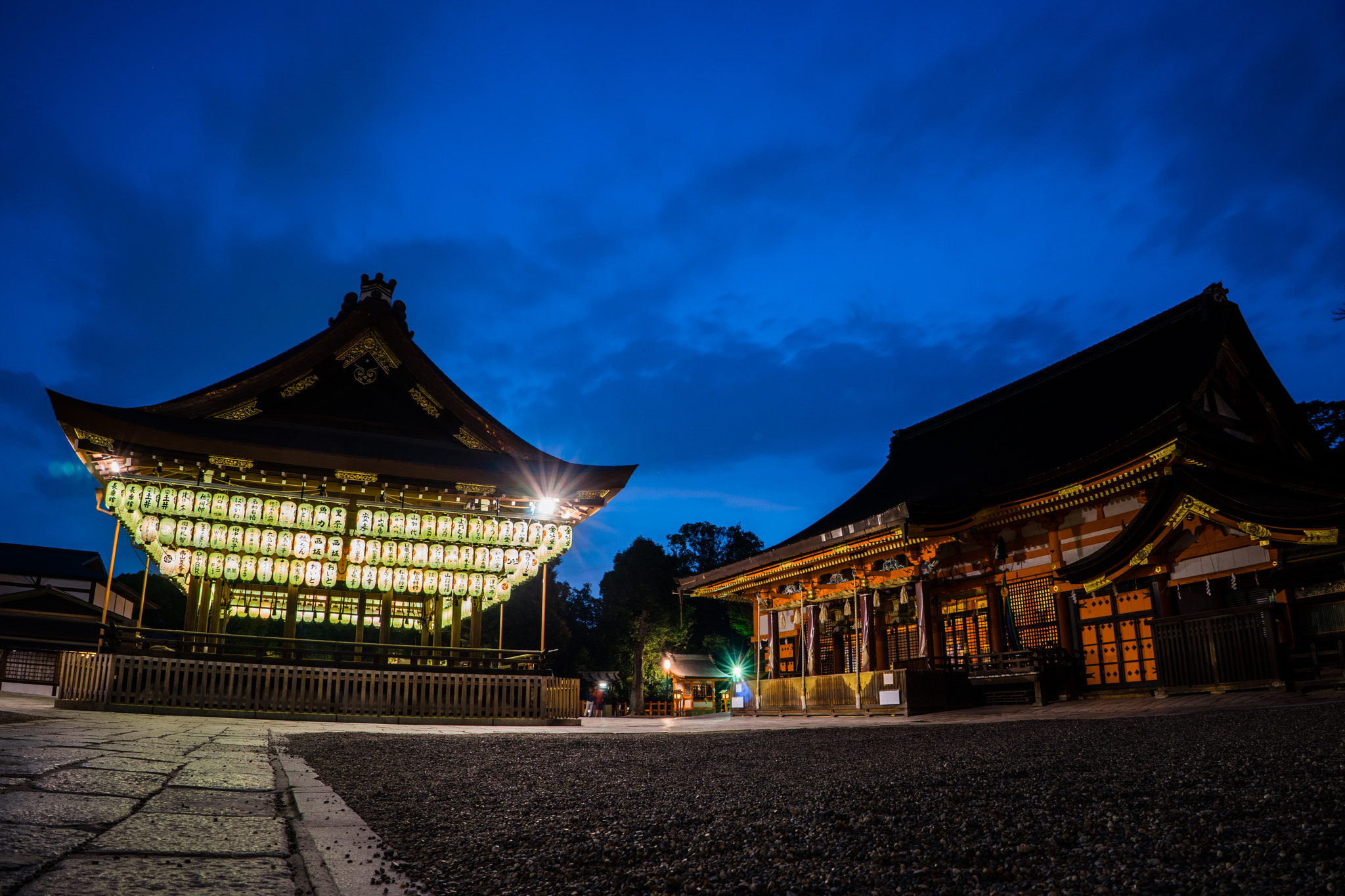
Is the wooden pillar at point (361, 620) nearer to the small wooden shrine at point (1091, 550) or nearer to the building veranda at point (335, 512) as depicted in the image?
the building veranda at point (335, 512)

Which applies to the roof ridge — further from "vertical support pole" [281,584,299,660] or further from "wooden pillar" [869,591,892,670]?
"vertical support pole" [281,584,299,660]

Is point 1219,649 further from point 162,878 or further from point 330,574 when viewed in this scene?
point 330,574

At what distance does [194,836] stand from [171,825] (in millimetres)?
206

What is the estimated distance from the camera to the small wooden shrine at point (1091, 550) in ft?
30.7

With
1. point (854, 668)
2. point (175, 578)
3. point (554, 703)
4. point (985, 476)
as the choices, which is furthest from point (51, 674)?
point (985, 476)

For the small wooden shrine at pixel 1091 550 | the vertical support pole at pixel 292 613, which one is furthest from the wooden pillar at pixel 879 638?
the vertical support pole at pixel 292 613

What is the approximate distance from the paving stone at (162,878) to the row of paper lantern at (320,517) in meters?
13.4

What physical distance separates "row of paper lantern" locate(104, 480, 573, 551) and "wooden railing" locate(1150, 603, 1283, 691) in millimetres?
10593

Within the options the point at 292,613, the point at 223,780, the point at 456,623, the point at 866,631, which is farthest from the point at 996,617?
the point at 292,613

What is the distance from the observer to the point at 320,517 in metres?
14.5

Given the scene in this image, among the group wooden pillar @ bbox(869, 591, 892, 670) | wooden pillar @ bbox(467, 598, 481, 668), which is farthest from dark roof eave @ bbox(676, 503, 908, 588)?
wooden pillar @ bbox(467, 598, 481, 668)

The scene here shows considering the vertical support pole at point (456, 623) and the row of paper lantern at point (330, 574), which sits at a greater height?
the row of paper lantern at point (330, 574)

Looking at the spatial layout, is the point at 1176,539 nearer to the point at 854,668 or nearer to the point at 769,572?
the point at 854,668

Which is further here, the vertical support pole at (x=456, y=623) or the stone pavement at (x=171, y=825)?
the vertical support pole at (x=456, y=623)
